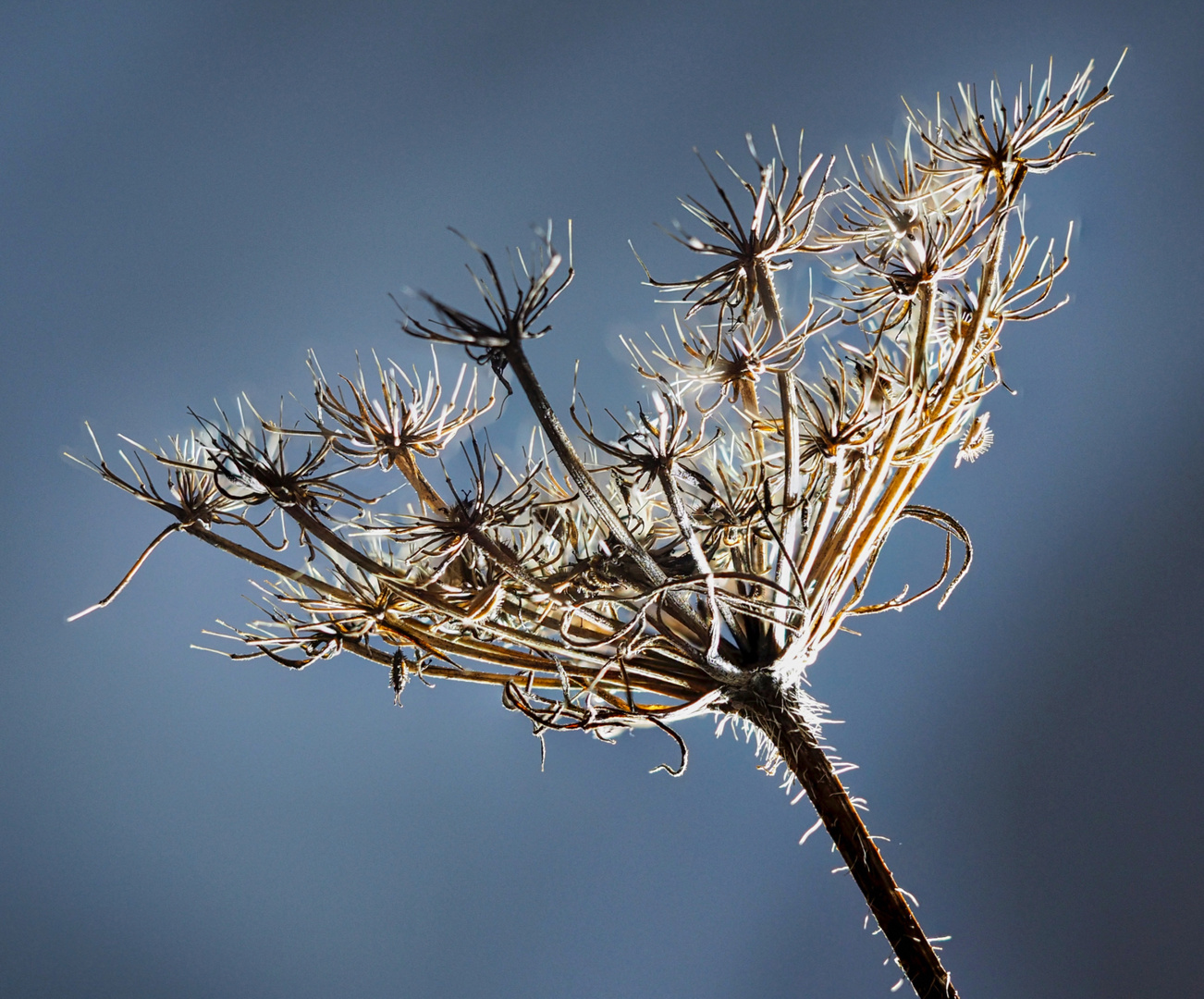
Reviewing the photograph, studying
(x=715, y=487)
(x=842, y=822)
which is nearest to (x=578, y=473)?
(x=715, y=487)

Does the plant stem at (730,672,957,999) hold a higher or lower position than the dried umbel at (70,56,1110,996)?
lower

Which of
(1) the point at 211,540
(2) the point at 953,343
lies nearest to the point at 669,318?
(2) the point at 953,343

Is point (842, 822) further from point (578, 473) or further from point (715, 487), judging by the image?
point (578, 473)

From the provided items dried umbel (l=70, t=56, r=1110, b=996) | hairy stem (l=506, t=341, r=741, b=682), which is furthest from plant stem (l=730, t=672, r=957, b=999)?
hairy stem (l=506, t=341, r=741, b=682)

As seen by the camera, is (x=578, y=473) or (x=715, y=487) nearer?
(x=578, y=473)

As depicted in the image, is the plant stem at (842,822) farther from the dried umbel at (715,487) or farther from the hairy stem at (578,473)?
the hairy stem at (578,473)

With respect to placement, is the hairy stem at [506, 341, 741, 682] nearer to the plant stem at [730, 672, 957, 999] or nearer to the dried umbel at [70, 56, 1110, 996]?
the dried umbel at [70, 56, 1110, 996]

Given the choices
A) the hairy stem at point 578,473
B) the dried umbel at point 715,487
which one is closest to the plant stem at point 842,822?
the dried umbel at point 715,487

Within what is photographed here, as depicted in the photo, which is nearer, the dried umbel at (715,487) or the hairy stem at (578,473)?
the hairy stem at (578,473)
